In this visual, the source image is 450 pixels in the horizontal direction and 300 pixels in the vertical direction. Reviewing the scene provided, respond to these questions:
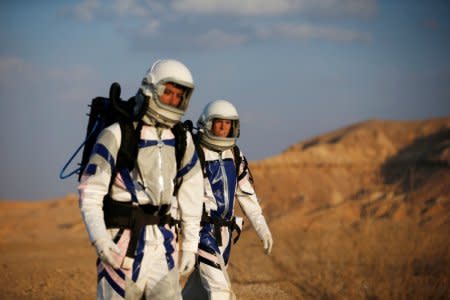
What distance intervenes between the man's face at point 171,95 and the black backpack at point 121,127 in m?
0.18

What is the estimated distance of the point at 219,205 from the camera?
860 centimetres

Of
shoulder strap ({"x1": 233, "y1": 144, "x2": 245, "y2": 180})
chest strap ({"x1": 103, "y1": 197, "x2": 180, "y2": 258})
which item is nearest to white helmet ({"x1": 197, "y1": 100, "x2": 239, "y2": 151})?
shoulder strap ({"x1": 233, "y1": 144, "x2": 245, "y2": 180})

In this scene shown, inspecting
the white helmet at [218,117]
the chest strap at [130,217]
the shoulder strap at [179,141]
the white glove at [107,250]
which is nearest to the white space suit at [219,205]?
the white helmet at [218,117]

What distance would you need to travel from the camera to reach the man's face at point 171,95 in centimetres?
627

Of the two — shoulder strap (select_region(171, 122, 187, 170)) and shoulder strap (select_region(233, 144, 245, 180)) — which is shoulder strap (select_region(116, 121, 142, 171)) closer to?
shoulder strap (select_region(171, 122, 187, 170))

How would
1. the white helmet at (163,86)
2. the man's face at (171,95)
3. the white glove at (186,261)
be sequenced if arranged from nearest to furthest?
1. the white helmet at (163,86)
2. the man's face at (171,95)
3. the white glove at (186,261)

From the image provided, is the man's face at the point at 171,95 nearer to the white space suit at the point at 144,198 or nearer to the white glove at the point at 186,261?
the white space suit at the point at 144,198

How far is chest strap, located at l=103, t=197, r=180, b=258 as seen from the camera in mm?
5980

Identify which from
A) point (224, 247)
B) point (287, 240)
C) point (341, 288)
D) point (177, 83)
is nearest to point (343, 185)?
point (287, 240)

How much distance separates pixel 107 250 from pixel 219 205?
3.07 metres

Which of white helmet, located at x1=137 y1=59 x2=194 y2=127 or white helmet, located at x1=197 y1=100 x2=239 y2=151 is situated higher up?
white helmet, located at x1=137 y1=59 x2=194 y2=127

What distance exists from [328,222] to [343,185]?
11.5 metres

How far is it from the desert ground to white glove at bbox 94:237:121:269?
6.07m

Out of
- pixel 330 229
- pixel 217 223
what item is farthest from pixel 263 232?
pixel 330 229
